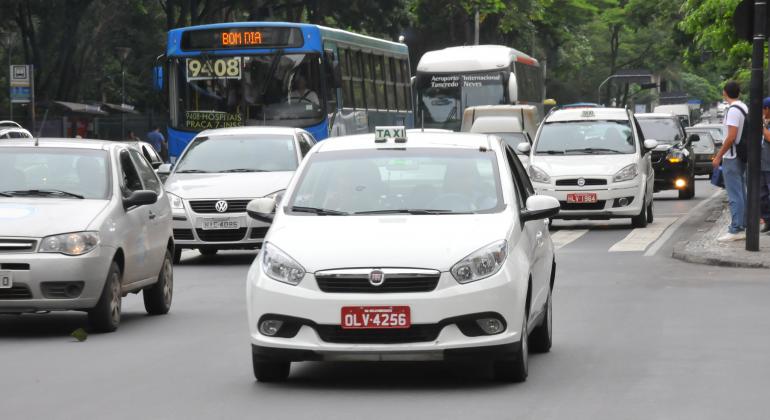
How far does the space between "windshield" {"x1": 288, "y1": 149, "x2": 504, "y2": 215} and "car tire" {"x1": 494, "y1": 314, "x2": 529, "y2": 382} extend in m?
0.92

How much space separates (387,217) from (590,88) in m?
102

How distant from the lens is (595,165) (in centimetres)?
2469

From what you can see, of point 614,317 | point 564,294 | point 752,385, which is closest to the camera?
point 752,385

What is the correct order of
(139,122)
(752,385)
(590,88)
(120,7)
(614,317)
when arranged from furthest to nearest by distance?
1. (590,88)
2. (139,122)
3. (120,7)
4. (614,317)
5. (752,385)

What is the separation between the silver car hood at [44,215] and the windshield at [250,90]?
15.0 meters

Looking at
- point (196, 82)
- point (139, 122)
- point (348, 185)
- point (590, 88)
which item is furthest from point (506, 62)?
point (590, 88)

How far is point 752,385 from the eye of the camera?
356 inches

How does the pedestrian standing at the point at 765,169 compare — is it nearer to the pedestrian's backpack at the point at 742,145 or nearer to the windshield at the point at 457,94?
the pedestrian's backpack at the point at 742,145

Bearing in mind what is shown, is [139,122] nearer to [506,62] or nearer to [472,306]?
[506,62]

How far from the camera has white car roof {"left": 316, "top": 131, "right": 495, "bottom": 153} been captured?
33.4 feet

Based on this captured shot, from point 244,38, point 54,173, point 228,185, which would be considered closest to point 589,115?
point 244,38

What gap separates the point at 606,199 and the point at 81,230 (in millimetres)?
13789

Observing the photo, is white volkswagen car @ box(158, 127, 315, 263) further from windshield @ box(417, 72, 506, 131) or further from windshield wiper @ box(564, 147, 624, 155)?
windshield @ box(417, 72, 506, 131)

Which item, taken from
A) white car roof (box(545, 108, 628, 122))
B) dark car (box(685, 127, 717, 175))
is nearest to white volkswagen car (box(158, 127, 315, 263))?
white car roof (box(545, 108, 628, 122))
